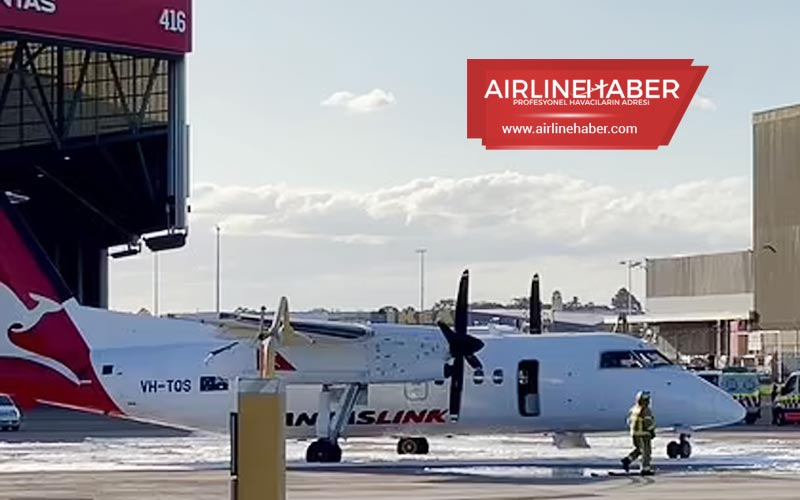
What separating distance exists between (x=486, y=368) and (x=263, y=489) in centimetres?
2051

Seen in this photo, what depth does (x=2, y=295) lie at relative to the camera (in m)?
31.3

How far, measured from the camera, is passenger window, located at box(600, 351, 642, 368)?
3222 centimetres

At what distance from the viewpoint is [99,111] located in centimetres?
5234

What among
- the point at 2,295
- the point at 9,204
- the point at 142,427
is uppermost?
the point at 9,204

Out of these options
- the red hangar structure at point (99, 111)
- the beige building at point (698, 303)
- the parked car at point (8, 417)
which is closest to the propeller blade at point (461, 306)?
the red hangar structure at point (99, 111)

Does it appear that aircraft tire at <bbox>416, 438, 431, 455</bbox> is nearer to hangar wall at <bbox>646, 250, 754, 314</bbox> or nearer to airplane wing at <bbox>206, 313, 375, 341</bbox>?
airplane wing at <bbox>206, 313, 375, 341</bbox>

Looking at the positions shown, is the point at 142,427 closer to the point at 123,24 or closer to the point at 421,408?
the point at 123,24

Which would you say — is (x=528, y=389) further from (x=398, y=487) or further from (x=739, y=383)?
(x=739, y=383)

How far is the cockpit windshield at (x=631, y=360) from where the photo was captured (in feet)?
106

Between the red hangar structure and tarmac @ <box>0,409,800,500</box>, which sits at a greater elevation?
the red hangar structure

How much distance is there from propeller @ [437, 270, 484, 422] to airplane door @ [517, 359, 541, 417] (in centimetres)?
93

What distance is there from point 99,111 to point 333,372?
2362cm

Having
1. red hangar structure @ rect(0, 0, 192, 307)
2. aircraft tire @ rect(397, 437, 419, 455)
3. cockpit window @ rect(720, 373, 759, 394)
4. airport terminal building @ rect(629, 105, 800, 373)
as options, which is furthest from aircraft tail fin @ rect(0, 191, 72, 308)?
airport terminal building @ rect(629, 105, 800, 373)

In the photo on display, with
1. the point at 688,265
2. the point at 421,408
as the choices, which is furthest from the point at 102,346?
the point at 688,265
